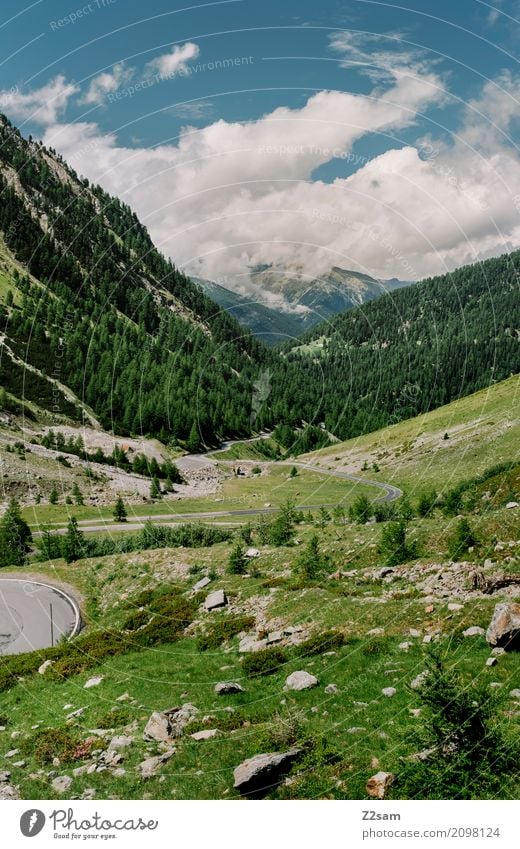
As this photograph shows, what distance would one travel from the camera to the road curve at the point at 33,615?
36531 millimetres

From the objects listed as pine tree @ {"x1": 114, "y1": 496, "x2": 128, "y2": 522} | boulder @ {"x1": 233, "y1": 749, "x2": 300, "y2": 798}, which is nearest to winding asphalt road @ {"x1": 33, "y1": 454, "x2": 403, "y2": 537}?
pine tree @ {"x1": 114, "y1": 496, "x2": 128, "y2": 522}

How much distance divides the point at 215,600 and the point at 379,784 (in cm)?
1992

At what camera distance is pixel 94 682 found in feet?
80.6

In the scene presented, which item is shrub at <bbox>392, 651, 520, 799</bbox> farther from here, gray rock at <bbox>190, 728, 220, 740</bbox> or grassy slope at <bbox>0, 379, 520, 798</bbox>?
gray rock at <bbox>190, 728, 220, 740</bbox>

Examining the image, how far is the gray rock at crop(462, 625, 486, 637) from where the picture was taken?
19366 mm

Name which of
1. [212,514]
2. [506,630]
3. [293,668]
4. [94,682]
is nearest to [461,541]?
[506,630]

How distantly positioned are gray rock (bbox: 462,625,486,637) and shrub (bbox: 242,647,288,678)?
25.2 feet

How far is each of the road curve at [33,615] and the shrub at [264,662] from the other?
1756cm

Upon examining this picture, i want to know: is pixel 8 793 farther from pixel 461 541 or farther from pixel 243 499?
pixel 243 499

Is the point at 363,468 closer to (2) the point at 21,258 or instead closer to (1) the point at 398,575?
(1) the point at 398,575

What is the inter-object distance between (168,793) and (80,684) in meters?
11.6

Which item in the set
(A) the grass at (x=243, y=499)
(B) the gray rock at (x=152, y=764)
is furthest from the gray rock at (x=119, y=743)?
(A) the grass at (x=243, y=499)

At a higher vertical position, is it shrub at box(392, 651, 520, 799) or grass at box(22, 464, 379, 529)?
shrub at box(392, 651, 520, 799)
